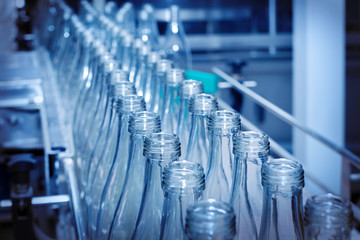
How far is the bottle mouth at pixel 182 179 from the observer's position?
0.31 metres

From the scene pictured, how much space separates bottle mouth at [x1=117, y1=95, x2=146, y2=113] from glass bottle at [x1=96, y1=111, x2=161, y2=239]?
0.12 feet

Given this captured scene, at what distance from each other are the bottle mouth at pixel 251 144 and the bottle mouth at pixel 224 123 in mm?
35

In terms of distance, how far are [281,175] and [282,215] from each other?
0.05 meters

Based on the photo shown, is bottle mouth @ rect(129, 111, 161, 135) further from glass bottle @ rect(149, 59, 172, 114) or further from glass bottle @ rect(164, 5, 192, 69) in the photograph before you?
glass bottle @ rect(164, 5, 192, 69)

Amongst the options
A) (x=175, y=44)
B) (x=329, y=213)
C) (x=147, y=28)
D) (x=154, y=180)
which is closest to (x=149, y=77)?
(x=154, y=180)

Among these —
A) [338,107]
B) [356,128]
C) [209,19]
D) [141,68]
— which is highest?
[209,19]

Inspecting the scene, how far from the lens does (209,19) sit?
13.5ft

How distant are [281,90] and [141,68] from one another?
10.2ft

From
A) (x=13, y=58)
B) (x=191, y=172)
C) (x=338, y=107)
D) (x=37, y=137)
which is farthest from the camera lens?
(x=338, y=107)

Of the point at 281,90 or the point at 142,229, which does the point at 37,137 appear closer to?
the point at 142,229

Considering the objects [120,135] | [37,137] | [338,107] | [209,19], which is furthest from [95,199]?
[209,19]

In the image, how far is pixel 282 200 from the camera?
0.34 meters

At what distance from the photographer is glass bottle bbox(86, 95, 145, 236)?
49cm

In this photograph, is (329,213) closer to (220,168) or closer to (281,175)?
(281,175)
